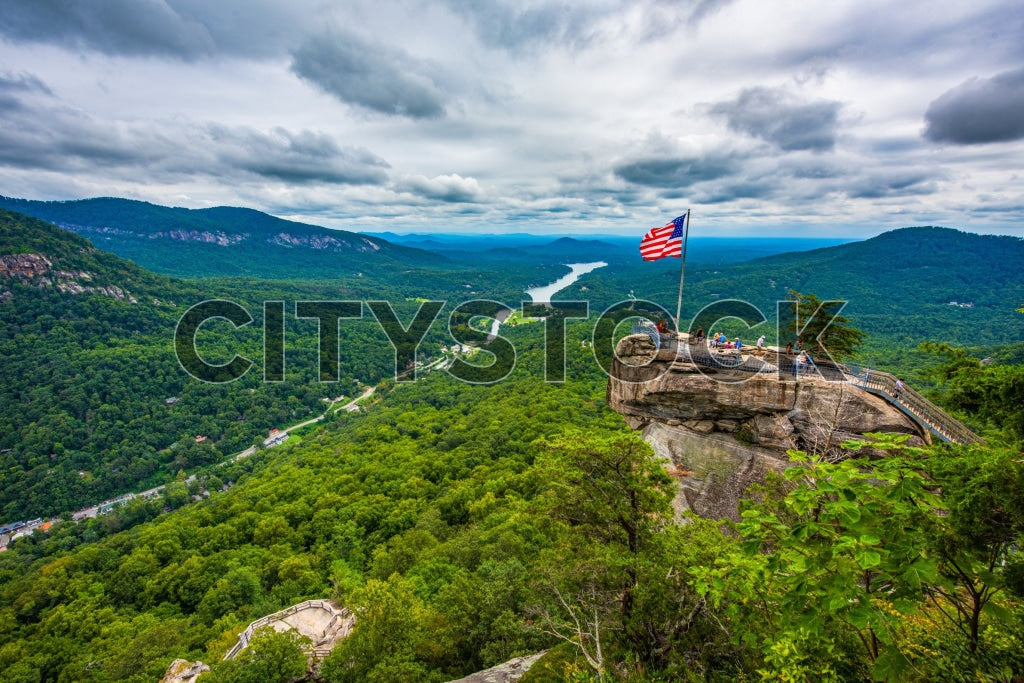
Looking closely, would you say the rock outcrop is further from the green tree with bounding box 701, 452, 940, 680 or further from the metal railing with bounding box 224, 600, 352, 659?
the green tree with bounding box 701, 452, 940, 680

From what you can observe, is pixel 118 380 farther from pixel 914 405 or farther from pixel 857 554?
pixel 914 405

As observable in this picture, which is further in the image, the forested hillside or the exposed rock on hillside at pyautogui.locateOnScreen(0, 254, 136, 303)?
the forested hillside

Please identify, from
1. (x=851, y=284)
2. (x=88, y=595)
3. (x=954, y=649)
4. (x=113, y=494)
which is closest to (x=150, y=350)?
(x=113, y=494)

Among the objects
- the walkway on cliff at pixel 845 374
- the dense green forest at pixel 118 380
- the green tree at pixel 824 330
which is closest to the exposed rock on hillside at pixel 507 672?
the walkway on cliff at pixel 845 374

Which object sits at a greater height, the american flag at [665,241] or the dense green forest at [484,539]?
the american flag at [665,241]

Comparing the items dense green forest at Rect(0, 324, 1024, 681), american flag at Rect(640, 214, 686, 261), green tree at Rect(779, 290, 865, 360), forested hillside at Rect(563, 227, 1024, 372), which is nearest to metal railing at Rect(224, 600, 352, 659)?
dense green forest at Rect(0, 324, 1024, 681)

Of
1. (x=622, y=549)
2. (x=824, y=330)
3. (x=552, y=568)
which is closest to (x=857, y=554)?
(x=622, y=549)

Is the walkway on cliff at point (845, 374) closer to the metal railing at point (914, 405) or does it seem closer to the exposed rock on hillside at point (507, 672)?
the metal railing at point (914, 405)
